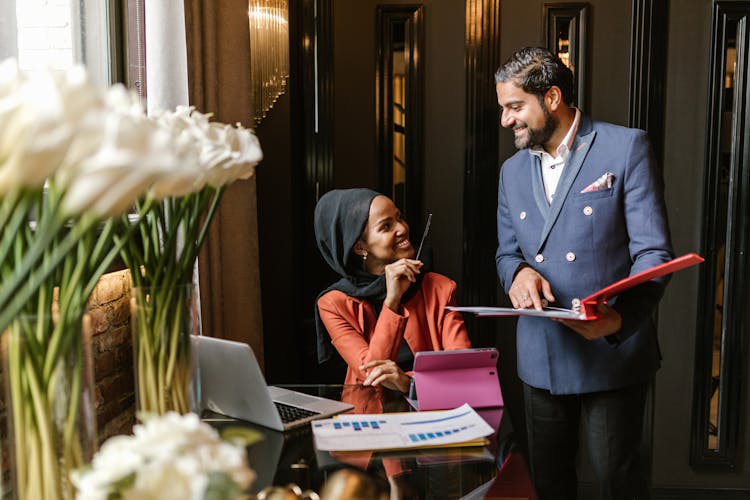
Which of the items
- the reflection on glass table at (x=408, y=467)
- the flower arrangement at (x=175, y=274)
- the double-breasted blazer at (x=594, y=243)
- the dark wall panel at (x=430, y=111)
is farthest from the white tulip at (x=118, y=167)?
the dark wall panel at (x=430, y=111)

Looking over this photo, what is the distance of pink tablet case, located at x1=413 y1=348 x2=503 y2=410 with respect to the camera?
59.6 inches

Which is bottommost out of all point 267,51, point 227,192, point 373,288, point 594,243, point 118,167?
point 373,288

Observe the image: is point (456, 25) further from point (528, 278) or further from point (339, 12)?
point (528, 278)

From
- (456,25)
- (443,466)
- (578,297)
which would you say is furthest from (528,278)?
(456,25)

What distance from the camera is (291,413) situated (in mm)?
1454

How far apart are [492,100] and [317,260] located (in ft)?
2.92

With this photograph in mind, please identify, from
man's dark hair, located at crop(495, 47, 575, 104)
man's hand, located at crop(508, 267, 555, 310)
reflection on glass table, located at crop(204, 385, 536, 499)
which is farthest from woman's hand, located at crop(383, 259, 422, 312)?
reflection on glass table, located at crop(204, 385, 536, 499)

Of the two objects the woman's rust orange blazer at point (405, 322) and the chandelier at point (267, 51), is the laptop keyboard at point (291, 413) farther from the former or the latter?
the chandelier at point (267, 51)

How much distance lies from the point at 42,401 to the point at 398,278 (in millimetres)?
1371

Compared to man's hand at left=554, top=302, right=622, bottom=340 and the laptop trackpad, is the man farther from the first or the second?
the laptop trackpad

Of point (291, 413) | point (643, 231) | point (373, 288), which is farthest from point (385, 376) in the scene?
point (643, 231)

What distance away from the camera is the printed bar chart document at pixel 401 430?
1247 mm

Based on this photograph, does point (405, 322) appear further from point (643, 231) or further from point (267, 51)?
point (267, 51)

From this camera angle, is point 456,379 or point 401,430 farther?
point 456,379
